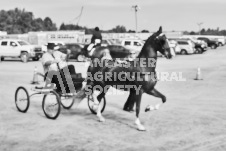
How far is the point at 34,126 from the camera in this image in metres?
9.04

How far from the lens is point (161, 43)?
850cm

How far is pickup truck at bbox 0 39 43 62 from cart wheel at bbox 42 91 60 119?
23.0 m

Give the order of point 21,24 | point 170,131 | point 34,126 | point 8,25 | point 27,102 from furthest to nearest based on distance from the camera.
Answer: point 21,24, point 8,25, point 27,102, point 34,126, point 170,131

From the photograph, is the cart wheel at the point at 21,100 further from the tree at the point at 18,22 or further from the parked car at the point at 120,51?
the tree at the point at 18,22

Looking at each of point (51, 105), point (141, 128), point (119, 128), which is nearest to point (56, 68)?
point (51, 105)

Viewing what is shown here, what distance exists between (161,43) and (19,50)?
26.2m

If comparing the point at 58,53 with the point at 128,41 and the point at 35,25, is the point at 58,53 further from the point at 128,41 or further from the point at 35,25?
the point at 35,25

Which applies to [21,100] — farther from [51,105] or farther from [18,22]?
[18,22]

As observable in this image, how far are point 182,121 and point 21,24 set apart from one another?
374 feet

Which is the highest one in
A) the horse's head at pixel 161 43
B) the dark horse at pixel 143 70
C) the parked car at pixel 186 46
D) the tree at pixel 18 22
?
the tree at pixel 18 22

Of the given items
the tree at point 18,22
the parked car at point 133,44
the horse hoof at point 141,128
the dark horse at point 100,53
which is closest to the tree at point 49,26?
the tree at point 18,22

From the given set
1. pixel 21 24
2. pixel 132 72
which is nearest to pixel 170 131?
pixel 132 72

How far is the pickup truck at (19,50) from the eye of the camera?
107 ft

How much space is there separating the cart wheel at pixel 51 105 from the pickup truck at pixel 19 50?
23.0 metres
